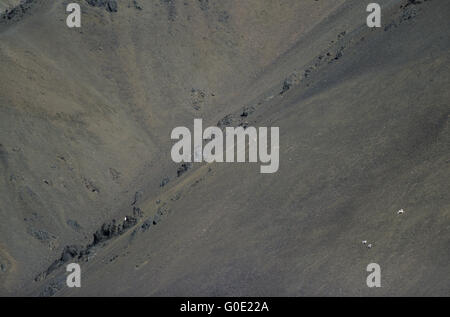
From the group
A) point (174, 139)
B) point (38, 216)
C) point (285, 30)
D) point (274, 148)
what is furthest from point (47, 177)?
point (285, 30)

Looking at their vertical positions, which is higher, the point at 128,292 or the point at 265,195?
the point at 265,195

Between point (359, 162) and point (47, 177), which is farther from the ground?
point (47, 177)

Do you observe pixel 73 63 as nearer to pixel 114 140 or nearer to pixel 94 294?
pixel 114 140

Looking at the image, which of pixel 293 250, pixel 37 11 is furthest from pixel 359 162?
pixel 37 11

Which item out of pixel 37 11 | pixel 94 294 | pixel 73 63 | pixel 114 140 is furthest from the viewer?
pixel 37 11

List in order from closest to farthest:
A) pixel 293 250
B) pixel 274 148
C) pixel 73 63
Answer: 1. pixel 293 250
2. pixel 274 148
3. pixel 73 63

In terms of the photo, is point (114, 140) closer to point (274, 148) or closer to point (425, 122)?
point (274, 148)

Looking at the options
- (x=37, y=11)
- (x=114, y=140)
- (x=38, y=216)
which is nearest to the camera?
(x=38, y=216)
